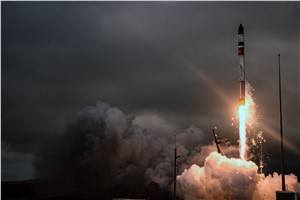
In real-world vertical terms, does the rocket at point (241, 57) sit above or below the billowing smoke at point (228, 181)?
above

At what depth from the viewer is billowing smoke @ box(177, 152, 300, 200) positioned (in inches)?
3484

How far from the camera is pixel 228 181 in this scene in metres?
89.2

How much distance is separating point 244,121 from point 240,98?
16.4 feet

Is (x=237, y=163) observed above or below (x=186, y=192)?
above

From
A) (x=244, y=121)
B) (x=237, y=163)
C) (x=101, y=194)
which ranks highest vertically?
(x=244, y=121)

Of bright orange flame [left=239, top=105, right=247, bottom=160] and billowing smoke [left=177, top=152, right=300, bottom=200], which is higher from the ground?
bright orange flame [left=239, top=105, right=247, bottom=160]

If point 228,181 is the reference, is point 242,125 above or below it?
above

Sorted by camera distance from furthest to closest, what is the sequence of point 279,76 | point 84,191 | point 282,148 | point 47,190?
point 47,190
point 84,191
point 279,76
point 282,148

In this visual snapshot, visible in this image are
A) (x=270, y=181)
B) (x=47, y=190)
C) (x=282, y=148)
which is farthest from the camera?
(x=47, y=190)

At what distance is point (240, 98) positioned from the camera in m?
89.7

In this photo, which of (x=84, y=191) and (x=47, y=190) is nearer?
(x=84, y=191)

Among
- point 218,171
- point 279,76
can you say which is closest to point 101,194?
point 218,171

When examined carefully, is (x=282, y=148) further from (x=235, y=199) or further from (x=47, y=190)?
(x=47, y=190)

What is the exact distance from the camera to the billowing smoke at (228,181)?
3484 inches
